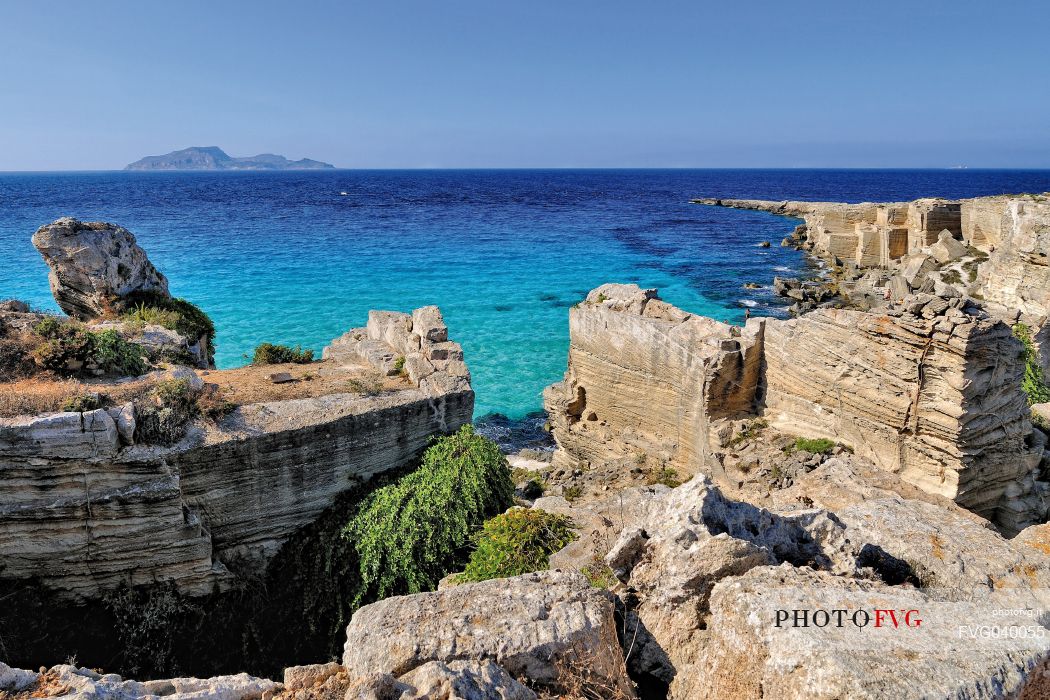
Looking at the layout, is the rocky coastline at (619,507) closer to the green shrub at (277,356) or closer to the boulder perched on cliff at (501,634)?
the boulder perched on cliff at (501,634)

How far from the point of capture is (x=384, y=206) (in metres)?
79.5

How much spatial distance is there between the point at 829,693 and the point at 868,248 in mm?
39670

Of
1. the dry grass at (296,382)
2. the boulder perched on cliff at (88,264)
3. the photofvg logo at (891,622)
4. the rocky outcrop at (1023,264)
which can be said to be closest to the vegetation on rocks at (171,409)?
the dry grass at (296,382)

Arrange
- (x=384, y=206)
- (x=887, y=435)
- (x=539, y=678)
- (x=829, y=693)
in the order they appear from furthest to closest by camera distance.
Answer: (x=384, y=206), (x=887, y=435), (x=539, y=678), (x=829, y=693)

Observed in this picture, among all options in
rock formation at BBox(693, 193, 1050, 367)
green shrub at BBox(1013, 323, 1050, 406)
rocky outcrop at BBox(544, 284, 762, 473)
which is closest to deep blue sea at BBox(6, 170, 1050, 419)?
rock formation at BBox(693, 193, 1050, 367)

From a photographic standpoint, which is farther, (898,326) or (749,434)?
(749,434)

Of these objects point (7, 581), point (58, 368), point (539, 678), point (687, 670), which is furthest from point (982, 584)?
point (58, 368)

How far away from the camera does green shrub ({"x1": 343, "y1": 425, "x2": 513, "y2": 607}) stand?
8672 mm

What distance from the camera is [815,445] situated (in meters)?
11.0

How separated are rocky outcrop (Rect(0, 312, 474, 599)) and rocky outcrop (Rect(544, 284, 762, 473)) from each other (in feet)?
18.1

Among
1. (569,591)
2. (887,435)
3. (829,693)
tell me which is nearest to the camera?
(829,693)

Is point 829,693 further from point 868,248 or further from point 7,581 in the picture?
point 868,248

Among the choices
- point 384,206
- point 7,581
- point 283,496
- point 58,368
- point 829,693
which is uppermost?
point 384,206

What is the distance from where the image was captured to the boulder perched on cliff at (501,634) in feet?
15.1
